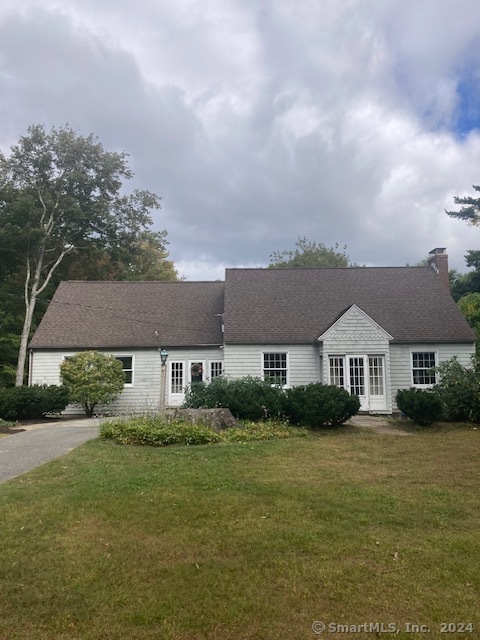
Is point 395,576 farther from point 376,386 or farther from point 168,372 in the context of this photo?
point 168,372

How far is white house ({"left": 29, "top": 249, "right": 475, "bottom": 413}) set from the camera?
18.7 meters

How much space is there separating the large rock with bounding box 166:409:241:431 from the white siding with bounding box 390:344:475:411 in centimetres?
933

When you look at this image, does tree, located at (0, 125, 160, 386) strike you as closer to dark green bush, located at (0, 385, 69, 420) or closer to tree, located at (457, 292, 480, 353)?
dark green bush, located at (0, 385, 69, 420)

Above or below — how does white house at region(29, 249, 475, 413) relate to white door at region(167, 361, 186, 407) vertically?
above

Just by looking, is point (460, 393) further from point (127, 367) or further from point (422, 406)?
point (127, 367)

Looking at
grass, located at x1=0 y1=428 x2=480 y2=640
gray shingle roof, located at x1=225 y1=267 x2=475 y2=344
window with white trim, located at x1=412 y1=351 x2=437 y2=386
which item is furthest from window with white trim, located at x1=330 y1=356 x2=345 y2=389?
grass, located at x1=0 y1=428 x2=480 y2=640

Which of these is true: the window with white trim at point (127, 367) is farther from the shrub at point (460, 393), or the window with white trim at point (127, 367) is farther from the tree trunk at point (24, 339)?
the shrub at point (460, 393)

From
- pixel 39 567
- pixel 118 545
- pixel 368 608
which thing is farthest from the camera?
pixel 118 545

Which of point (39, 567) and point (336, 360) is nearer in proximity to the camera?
point (39, 567)

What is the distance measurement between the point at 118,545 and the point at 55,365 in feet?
58.6

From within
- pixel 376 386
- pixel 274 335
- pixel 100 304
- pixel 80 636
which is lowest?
pixel 80 636

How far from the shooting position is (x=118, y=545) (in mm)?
4816

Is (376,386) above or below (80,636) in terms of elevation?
above

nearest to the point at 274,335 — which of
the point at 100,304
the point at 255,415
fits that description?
the point at 255,415
